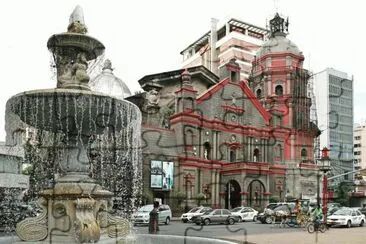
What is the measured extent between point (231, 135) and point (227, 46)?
1431 inches

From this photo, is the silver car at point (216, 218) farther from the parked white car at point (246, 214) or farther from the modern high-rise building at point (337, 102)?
the modern high-rise building at point (337, 102)

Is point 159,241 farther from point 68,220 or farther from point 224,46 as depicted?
point 224,46

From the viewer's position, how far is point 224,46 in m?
72.8

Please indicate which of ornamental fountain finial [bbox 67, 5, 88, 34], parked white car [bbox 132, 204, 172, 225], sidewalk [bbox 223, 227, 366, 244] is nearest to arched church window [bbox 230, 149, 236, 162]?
parked white car [bbox 132, 204, 172, 225]

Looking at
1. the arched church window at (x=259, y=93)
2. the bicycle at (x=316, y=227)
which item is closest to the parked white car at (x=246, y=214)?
the bicycle at (x=316, y=227)

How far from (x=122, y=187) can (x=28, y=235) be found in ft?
64.1

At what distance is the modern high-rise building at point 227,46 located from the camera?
70000 millimetres

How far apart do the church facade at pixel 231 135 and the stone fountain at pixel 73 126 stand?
2192cm

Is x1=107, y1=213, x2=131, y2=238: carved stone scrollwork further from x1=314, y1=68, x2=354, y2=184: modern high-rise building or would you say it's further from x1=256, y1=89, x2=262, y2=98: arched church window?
x1=256, y1=89, x2=262, y2=98: arched church window

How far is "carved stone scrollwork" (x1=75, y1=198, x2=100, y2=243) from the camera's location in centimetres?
667

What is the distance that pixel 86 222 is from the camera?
6805mm

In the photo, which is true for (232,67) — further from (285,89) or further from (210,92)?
(285,89)

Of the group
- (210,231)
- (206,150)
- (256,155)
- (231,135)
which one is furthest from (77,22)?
(256,155)

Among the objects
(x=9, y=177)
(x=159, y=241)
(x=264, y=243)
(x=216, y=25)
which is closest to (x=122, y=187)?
(x=9, y=177)
